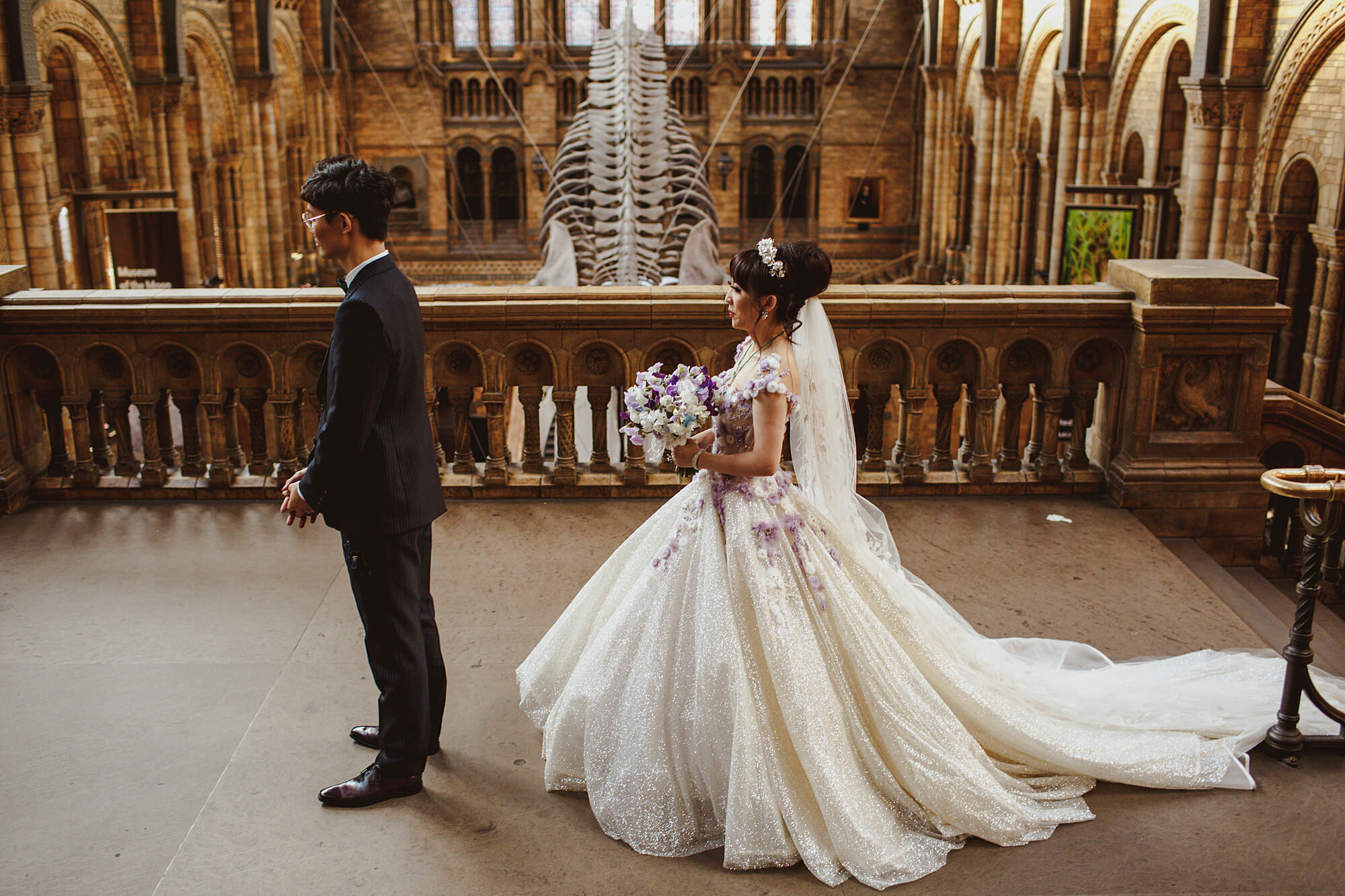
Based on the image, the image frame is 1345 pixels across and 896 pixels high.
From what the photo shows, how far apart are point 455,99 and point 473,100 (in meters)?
0.42

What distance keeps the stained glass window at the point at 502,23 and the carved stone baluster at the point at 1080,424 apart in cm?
2584

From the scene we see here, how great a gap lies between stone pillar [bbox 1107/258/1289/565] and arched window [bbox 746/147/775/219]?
25.2 meters

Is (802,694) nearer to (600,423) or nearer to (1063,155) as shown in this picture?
(600,423)

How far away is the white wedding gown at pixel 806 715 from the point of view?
2.91 meters

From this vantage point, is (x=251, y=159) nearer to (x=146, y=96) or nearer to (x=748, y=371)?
(x=146, y=96)

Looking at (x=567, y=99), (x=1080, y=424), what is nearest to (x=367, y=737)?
(x=1080, y=424)

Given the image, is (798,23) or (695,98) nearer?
(798,23)

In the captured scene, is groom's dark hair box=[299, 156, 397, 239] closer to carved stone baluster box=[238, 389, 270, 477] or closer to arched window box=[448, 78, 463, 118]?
carved stone baluster box=[238, 389, 270, 477]

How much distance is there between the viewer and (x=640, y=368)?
202 inches

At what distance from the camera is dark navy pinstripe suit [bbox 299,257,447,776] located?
114 inches

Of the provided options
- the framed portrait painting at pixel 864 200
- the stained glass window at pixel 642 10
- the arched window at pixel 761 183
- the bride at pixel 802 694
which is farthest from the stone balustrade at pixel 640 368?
the arched window at pixel 761 183

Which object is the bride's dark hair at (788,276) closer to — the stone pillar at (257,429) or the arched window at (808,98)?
the stone pillar at (257,429)

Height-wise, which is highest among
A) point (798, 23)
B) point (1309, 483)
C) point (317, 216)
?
point (798, 23)

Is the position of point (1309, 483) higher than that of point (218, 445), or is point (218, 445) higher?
point (1309, 483)
